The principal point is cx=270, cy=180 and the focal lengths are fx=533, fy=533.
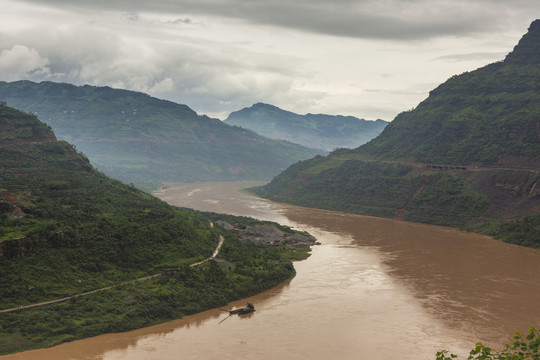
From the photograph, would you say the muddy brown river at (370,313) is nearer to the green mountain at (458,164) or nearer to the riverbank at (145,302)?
the riverbank at (145,302)

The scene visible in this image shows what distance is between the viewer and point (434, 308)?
145 feet

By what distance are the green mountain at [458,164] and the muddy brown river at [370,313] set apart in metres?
15.7

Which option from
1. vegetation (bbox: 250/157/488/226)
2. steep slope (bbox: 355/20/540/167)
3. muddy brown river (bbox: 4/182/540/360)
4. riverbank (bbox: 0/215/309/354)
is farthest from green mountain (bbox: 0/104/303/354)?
steep slope (bbox: 355/20/540/167)

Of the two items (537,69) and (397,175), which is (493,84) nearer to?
(537,69)

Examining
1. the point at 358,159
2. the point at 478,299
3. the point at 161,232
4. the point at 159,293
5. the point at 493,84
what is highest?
the point at 493,84

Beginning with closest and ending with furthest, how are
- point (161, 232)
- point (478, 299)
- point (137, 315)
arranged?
point (137, 315) < point (478, 299) < point (161, 232)

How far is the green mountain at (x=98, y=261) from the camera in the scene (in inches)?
1516

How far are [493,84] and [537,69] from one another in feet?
30.9

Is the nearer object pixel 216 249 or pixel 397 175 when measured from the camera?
pixel 216 249

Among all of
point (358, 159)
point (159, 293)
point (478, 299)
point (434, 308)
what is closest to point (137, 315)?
point (159, 293)

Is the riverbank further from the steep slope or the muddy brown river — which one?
the steep slope

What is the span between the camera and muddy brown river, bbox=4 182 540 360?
35438mm

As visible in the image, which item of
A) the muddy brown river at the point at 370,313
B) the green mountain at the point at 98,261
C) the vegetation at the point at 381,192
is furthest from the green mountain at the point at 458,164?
the green mountain at the point at 98,261

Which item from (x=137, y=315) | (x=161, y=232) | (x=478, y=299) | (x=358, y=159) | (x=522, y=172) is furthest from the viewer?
(x=358, y=159)
